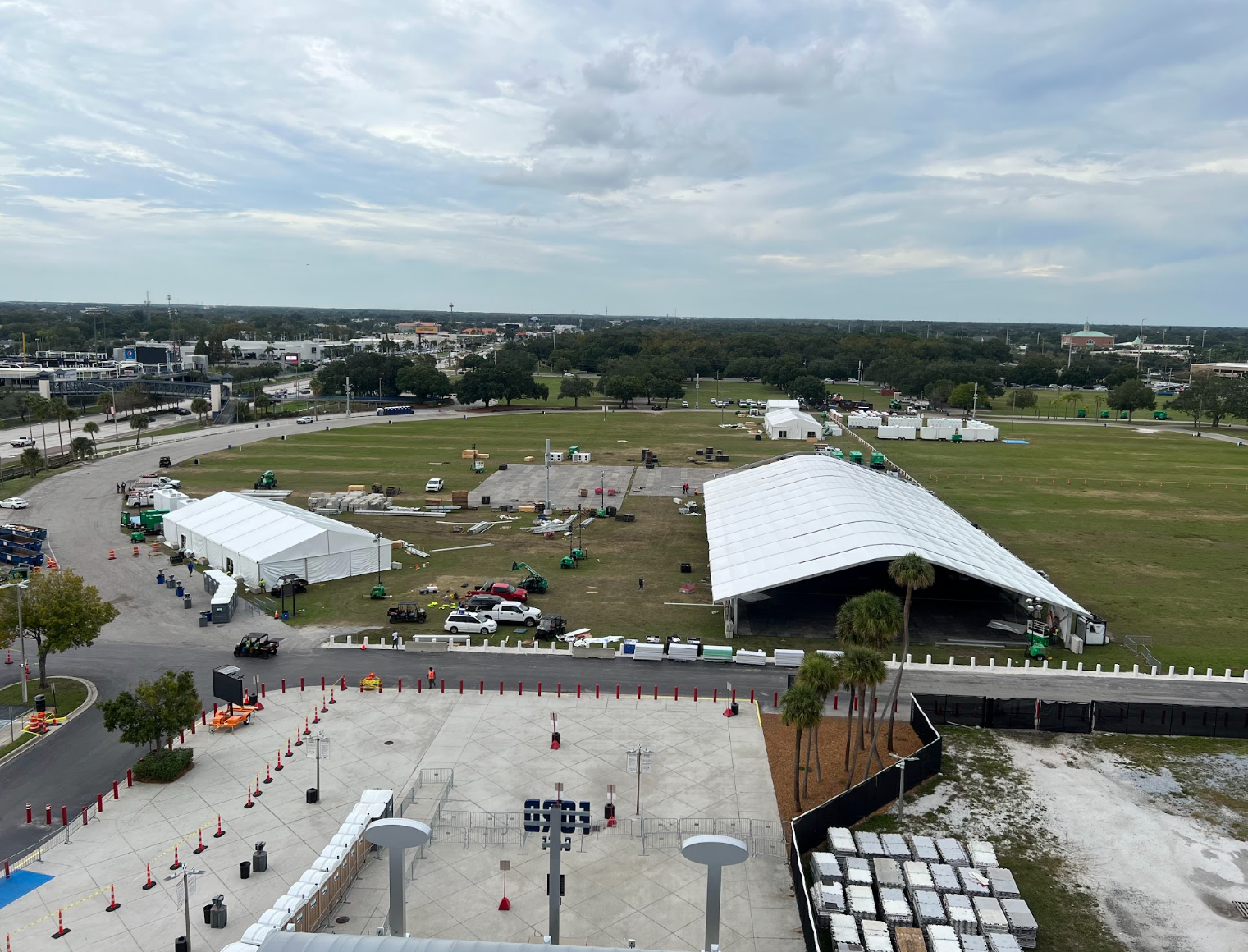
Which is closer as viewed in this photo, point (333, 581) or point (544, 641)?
point (544, 641)

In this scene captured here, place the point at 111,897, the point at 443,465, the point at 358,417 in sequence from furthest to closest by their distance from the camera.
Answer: the point at 358,417 → the point at 443,465 → the point at 111,897

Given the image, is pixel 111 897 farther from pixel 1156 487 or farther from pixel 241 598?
pixel 1156 487

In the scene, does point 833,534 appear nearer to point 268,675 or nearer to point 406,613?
point 406,613

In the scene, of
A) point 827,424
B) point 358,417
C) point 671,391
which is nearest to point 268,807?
point 827,424

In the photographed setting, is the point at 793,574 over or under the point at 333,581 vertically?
over

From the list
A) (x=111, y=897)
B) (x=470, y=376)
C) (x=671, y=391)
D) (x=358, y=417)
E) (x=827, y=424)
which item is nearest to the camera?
(x=111, y=897)

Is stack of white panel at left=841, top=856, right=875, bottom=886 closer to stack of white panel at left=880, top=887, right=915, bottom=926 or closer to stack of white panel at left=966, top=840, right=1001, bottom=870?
stack of white panel at left=880, top=887, right=915, bottom=926

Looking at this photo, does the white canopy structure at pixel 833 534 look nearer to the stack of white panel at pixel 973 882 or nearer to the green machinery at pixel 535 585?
the green machinery at pixel 535 585

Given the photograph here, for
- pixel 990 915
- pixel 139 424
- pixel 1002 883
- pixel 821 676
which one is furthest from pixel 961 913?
pixel 139 424
